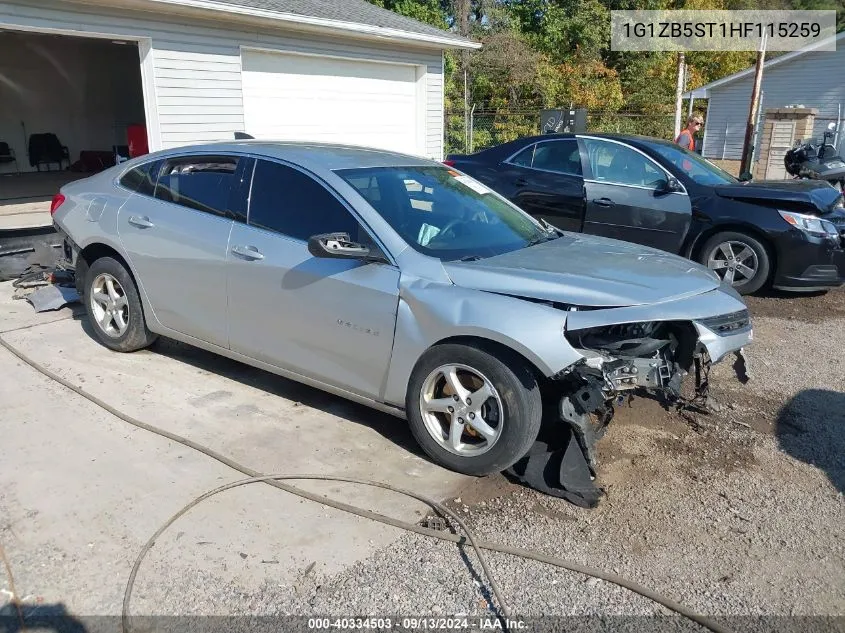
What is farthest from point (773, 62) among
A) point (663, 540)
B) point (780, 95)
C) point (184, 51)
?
point (663, 540)

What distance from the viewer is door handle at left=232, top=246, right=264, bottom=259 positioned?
4307mm

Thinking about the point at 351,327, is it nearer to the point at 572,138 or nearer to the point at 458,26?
the point at 572,138

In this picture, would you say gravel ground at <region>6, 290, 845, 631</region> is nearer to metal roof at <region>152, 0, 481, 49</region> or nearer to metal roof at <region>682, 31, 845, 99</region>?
metal roof at <region>152, 0, 481, 49</region>

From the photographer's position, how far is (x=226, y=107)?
1070 centimetres

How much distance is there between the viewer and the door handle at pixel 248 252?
4.31m

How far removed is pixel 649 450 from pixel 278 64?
9533 millimetres

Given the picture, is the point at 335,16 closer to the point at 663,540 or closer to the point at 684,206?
the point at 684,206

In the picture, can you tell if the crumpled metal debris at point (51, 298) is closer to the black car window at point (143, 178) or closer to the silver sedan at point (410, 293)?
the silver sedan at point (410, 293)

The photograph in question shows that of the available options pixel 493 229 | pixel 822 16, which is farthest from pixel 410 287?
pixel 822 16

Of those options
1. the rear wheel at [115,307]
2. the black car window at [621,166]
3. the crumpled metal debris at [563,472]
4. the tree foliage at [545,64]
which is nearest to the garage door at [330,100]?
the black car window at [621,166]

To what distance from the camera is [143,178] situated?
5219 millimetres

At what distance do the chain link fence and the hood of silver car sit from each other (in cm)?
1887

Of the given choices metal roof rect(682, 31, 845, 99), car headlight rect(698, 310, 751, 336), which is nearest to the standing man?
car headlight rect(698, 310, 751, 336)

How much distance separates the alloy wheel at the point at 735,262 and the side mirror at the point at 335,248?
4.94 meters
